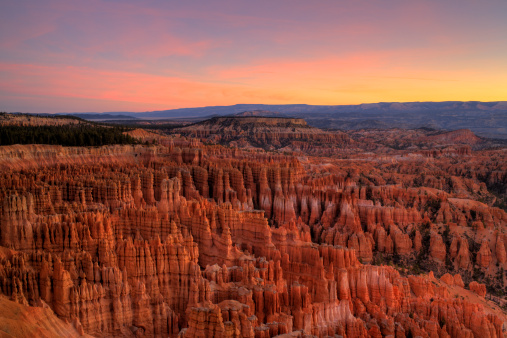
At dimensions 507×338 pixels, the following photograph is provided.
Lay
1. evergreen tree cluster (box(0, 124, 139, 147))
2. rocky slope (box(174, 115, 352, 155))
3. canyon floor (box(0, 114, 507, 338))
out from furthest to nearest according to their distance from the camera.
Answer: rocky slope (box(174, 115, 352, 155)) < evergreen tree cluster (box(0, 124, 139, 147)) < canyon floor (box(0, 114, 507, 338))

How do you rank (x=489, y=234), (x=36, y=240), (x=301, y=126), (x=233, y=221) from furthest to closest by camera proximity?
(x=301, y=126), (x=489, y=234), (x=233, y=221), (x=36, y=240)

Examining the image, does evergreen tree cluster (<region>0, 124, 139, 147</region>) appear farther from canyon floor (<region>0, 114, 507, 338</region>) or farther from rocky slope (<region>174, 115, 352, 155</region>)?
rocky slope (<region>174, 115, 352, 155</region>)

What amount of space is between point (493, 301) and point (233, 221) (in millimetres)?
19242

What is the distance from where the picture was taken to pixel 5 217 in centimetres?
1970

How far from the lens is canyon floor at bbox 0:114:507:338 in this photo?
16516 mm

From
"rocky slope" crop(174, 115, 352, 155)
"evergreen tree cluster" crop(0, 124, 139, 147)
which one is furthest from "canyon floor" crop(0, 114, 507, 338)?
"rocky slope" crop(174, 115, 352, 155)

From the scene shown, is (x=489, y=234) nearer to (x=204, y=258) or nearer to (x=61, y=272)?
(x=204, y=258)

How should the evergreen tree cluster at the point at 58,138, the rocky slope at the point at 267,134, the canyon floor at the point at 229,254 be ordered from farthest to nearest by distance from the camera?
the rocky slope at the point at 267,134 < the evergreen tree cluster at the point at 58,138 < the canyon floor at the point at 229,254

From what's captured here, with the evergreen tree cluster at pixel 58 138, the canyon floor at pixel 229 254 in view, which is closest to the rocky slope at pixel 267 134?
the evergreen tree cluster at pixel 58 138

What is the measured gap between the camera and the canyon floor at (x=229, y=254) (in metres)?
16.5

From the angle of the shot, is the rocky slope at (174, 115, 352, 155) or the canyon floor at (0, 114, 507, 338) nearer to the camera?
the canyon floor at (0, 114, 507, 338)

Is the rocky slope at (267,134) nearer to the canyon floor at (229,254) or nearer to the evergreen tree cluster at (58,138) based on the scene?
the evergreen tree cluster at (58,138)

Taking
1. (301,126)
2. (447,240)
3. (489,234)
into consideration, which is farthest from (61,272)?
(301,126)

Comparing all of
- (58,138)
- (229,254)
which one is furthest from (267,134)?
(229,254)
